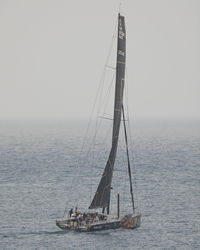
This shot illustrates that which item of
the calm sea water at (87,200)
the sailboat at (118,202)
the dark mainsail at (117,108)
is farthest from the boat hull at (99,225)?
the dark mainsail at (117,108)

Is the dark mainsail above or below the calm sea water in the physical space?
above

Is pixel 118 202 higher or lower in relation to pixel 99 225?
higher

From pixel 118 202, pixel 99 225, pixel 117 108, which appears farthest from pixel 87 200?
pixel 117 108

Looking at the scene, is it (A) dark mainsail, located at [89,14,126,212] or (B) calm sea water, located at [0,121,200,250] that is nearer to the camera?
(B) calm sea water, located at [0,121,200,250]

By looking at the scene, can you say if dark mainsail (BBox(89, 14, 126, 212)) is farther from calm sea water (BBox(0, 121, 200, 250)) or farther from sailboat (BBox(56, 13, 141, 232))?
calm sea water (BBox(0, 121, 200, 250))

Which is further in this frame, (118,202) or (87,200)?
(87,200)

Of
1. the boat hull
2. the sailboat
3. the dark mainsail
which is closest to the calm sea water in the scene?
the boat hull

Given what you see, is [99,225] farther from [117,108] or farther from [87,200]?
[87,200]

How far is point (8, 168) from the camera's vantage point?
112m

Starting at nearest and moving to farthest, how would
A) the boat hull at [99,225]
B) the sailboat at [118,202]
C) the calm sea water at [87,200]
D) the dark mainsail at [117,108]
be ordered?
the calm sea water at [87,200], the boat hull at [99,225], the sailboat at [118,202], the dark mainsail at [117,108]

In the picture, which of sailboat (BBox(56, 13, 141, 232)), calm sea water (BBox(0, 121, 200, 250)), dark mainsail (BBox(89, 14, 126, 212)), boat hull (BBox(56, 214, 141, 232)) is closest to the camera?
calm sea water (BBox(0, 121, 200, 250))

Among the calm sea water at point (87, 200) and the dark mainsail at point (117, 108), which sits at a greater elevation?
the dark mainsail at point (117, 108)

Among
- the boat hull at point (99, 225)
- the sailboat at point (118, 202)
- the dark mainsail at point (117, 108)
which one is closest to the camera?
the boat hull at point (99, 225)

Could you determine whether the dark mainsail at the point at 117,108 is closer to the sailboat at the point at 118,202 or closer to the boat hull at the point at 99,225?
the sailboat at the point at 118,202
